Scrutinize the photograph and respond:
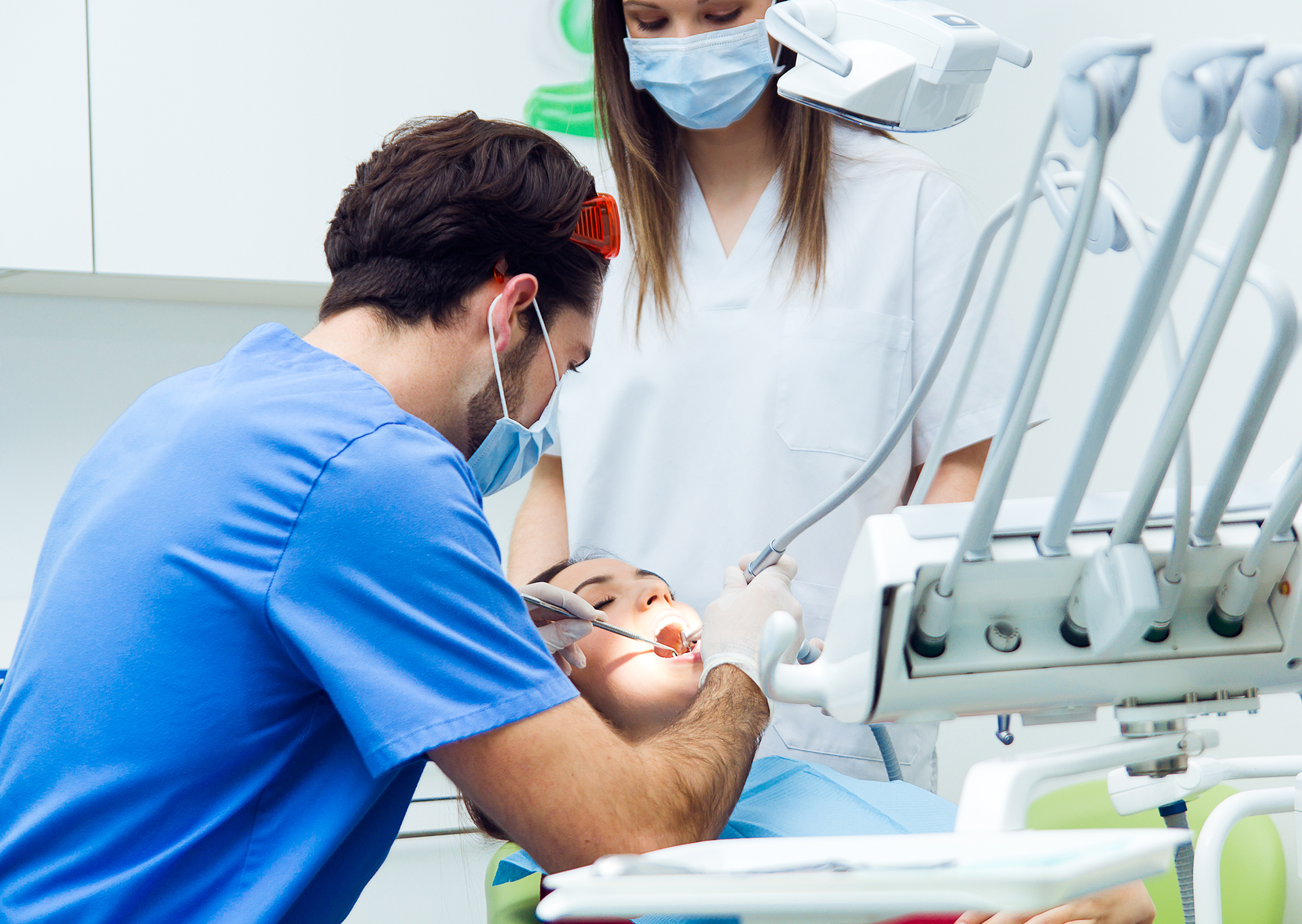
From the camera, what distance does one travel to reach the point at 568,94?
8.47ft

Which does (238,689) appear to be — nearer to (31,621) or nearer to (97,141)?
(31,621)

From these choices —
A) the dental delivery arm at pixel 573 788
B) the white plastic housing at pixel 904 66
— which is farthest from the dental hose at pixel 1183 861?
the white plastic housing at pixel 904 66

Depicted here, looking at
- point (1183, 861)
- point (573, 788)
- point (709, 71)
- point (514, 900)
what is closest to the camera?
point (1183, 861)

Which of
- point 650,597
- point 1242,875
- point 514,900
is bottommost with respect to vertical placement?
point 514,900

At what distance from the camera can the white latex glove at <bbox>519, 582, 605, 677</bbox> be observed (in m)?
1.50

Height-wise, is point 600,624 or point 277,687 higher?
point 277,687

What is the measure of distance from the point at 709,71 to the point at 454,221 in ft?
1.79

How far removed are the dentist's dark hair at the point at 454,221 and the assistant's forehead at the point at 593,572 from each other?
442 mm

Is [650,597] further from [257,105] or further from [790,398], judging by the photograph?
[257,105]

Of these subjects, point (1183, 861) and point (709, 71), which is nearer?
point (1183, 861)

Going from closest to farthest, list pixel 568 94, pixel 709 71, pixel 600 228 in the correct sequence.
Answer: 1. pixel 600 228
2. pixel 709 71
3. pixel 568 94

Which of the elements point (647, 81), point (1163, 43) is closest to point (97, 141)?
point (647, 81)

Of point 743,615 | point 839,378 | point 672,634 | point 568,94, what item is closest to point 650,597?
point 672,634

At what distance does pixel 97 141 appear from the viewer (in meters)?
2.28
